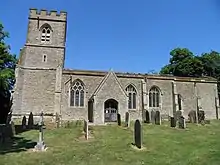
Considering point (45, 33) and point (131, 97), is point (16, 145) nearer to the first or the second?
point (131, 97)

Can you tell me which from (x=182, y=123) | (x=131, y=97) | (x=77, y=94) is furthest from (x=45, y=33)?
(x=182, y=123)

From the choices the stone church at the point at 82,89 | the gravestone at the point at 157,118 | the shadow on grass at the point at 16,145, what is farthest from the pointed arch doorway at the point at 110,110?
the shadow on grass at the point at 16,145

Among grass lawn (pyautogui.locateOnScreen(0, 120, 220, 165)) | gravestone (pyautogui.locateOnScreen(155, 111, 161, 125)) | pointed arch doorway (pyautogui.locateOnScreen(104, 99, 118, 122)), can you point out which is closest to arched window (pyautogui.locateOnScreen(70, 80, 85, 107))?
pointed arch doorway (pyautogui.locateOnScreen(104, 99, 118, 122))

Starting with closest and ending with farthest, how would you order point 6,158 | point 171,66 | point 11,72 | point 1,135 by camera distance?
point 6,158, point 1,135, point 11,72, point 171,66

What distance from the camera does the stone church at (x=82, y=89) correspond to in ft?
94.0

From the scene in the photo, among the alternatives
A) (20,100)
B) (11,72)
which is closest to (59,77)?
(20,100)

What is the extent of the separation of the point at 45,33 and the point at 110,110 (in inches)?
547

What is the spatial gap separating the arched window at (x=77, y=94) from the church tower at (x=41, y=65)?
1721 millimetres

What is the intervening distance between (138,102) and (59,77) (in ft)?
34.2

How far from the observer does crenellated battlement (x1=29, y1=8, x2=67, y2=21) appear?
109 ft

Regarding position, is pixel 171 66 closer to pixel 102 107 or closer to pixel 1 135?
pixel 102 107

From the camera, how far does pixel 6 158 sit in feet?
39.7

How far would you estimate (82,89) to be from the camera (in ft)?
99.5

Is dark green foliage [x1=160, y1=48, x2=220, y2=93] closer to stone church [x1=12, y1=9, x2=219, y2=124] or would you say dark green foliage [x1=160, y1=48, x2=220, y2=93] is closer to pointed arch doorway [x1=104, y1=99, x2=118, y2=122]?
stone church [x1=12, y1=9, x2=219, y2=124]
